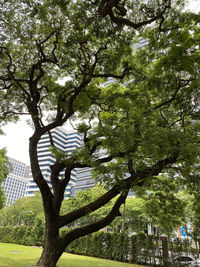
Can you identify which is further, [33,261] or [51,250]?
[33,261]

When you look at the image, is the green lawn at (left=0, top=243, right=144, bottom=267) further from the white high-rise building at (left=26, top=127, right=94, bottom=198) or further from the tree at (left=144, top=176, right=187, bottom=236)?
the white high-rise building at (left=26, top=127, right=94, bottom=198)

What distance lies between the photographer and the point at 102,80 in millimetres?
8961

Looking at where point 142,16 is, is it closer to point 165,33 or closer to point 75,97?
point 165,33

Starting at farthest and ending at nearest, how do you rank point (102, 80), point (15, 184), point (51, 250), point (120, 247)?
point (15, 184)
point (120, 247)
point (102, 80)
point (51, 250)

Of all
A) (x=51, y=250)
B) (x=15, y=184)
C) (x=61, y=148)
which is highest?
(x=61, y=148)

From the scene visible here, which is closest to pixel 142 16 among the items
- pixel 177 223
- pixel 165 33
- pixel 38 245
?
pixel 165 33

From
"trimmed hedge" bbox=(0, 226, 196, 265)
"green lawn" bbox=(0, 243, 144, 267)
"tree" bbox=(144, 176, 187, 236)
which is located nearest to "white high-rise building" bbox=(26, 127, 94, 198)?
"trimmed hedge" bbox=(0, 226, 196, 265)

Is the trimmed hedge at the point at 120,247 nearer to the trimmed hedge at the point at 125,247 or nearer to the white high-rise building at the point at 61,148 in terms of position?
the trimmed hedge at the point at 125,247

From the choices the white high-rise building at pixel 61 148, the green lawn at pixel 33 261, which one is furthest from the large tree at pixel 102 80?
the white high-rise building at pixel 61 148

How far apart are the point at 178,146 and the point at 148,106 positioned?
288cm

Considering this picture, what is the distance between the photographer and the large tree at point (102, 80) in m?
5.94

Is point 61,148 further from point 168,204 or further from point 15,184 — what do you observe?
point 168,204

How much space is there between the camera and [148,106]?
7.72 m

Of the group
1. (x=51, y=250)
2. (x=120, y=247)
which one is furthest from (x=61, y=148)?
(x=51, y=250)
